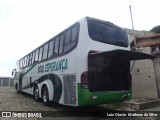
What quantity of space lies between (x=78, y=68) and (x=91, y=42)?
1.13 meters

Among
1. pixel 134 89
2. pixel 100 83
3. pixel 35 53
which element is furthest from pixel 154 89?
pixel 35 53

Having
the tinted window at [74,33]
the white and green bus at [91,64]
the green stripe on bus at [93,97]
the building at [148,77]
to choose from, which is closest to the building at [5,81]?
the building at [148,77]

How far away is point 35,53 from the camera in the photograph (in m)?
12.9

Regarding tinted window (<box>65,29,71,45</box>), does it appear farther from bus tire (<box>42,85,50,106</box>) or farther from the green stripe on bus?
bus tire (<box>42,85,50,106</box>)

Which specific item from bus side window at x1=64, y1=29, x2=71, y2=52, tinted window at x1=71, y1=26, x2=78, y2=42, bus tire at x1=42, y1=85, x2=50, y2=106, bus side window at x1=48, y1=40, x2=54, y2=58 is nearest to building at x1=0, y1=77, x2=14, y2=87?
bus tire at x1=42, y1=85, x2=50, y2=106

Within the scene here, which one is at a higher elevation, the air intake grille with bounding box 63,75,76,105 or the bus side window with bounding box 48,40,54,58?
the bus side window with bounding box 48,40,54,58

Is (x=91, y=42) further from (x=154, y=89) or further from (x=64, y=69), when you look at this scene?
(x=154, y=89)

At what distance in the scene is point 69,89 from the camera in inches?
294


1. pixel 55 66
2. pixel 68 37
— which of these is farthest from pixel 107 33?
pixel 55 66

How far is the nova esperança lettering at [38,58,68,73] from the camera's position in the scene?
26.4 ft

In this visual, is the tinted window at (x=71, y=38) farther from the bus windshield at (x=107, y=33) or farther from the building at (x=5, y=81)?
the building at (x=5, y=81)

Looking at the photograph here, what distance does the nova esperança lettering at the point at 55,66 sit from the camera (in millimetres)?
8032

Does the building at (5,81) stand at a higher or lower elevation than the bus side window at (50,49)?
lower

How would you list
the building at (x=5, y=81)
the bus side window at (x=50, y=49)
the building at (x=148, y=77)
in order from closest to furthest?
the bus side window at (x=50, y=49), the building at (x=148, y=77), the building at (x=5, y=81)
